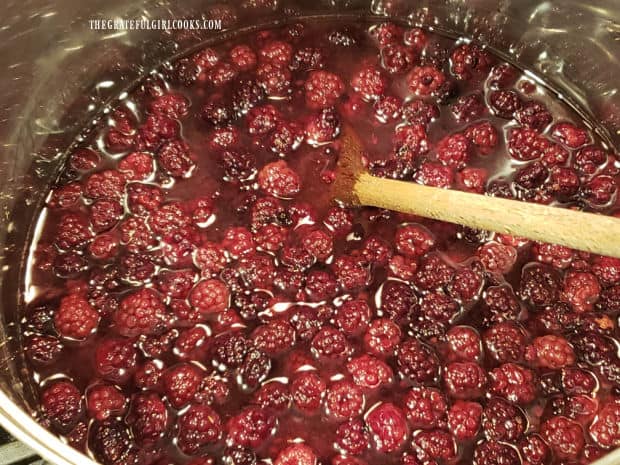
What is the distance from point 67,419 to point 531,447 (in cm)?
173

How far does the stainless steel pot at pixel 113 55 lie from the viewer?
2.29 m

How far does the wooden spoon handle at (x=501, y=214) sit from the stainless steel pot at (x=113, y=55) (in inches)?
47.7

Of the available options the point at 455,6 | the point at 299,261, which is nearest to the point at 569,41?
the point at 455,6

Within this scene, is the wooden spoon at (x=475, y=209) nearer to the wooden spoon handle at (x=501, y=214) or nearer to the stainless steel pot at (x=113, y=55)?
the wooden spoon handle at (x=501, y=214)

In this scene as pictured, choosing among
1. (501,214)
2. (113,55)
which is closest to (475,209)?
(501,214)

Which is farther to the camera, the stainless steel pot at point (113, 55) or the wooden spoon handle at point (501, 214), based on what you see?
the stainless steel pot at point (113, 55)

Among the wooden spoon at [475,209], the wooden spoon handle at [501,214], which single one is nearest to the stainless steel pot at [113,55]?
the wooden spoon at [475,209]

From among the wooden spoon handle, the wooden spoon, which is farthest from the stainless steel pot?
the wooden spoon handle

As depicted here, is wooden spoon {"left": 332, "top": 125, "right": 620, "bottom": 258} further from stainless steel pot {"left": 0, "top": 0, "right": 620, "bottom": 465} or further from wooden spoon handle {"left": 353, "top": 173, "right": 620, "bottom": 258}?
stainless steel pot {"left": 0, "top": 0, "right": 620, "bottom": 465}

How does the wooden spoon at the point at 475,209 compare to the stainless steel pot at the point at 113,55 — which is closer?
the wooden spoon at the point at 475,209

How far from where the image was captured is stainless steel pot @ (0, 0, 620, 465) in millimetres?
2287

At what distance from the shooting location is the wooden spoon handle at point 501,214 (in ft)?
4.96

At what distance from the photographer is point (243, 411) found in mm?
1952

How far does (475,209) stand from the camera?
69.8 inches
